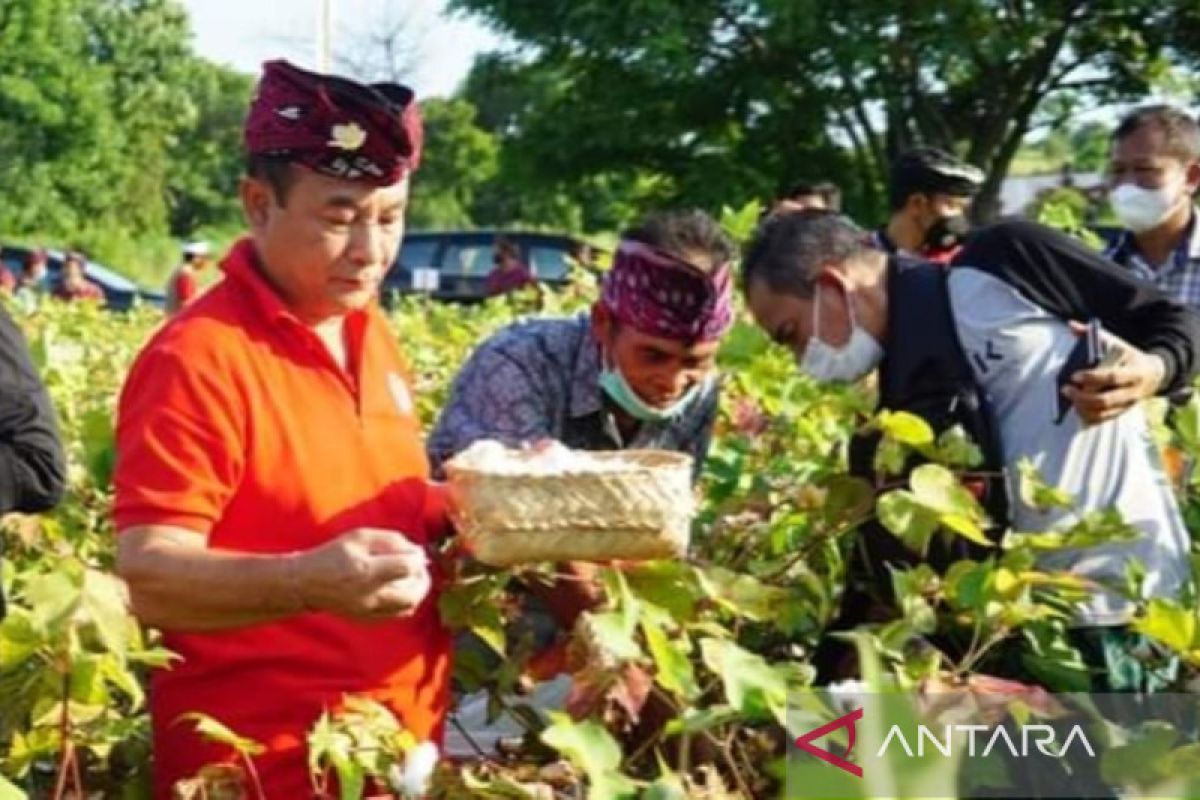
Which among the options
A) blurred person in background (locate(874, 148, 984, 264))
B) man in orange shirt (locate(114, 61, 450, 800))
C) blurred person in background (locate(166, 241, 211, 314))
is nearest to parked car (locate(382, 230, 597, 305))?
blurred person in background (locate(166, 241, 211, 314))

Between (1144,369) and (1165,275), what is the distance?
85.4 inches

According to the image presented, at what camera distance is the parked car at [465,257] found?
849 inches

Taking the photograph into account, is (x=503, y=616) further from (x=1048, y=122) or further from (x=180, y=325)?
(x=1048, y=122)

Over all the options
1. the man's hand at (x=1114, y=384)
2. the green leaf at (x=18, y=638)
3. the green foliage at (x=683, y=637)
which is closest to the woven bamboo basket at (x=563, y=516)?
the green foliage at (x=683, y=637)

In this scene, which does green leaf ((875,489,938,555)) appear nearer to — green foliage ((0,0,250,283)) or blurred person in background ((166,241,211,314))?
blurred person in background ((166,241,211,314))

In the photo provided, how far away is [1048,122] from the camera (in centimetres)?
2755

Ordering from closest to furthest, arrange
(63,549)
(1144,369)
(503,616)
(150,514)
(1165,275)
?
(150,514), (503,616), (1144,369), (63,549), (1165,275)

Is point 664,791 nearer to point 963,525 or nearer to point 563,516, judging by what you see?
point 563,516

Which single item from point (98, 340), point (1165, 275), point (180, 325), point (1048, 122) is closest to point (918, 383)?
point (180, 325)

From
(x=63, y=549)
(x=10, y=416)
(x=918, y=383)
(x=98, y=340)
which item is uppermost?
(x=918, y=383)

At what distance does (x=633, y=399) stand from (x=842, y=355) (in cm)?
30

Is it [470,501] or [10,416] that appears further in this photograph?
[10,416]

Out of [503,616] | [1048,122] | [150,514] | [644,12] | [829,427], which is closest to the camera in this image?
[150,514]

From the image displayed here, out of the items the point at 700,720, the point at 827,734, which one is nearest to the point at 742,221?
the point at 700,720
